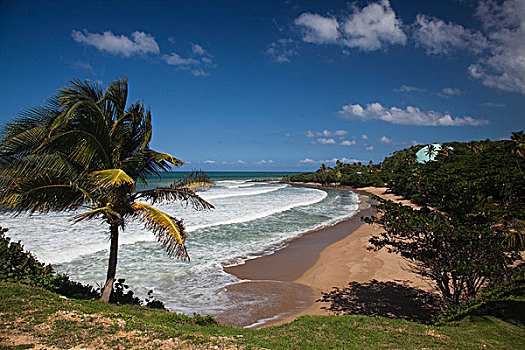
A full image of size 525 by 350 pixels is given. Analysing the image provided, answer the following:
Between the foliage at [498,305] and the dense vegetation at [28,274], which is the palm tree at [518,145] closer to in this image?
the foliage at [498,305]

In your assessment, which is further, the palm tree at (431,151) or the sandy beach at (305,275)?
the palm tree at (431,151)

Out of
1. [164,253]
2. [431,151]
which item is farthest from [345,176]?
[164,253]

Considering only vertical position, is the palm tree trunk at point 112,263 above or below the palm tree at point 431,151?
below

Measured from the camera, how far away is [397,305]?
8344 mm

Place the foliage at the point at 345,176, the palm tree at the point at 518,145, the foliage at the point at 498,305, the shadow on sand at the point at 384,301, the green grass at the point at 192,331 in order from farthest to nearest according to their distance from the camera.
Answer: the foliage at the point at 345,176 → the palm tree at the point at 518,145 → the shadow on sand at the point at 384,301 → the foliage at the point at 498,305 → the green grass at the point at 192,331

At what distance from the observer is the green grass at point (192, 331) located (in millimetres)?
4129

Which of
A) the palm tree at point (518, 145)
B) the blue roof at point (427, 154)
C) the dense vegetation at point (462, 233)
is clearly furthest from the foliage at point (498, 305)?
the blue roof at point (427, 154)

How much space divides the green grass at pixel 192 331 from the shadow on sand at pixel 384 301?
157 centimetres

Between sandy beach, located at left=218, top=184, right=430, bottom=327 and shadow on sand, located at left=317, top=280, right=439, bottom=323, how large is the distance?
1.12ft

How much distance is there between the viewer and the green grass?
4.13m

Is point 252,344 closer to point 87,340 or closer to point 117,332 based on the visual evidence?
point 117,332

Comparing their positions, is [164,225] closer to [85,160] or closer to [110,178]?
[110,178]

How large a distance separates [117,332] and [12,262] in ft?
11.4

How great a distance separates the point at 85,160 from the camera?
5.43 metres
